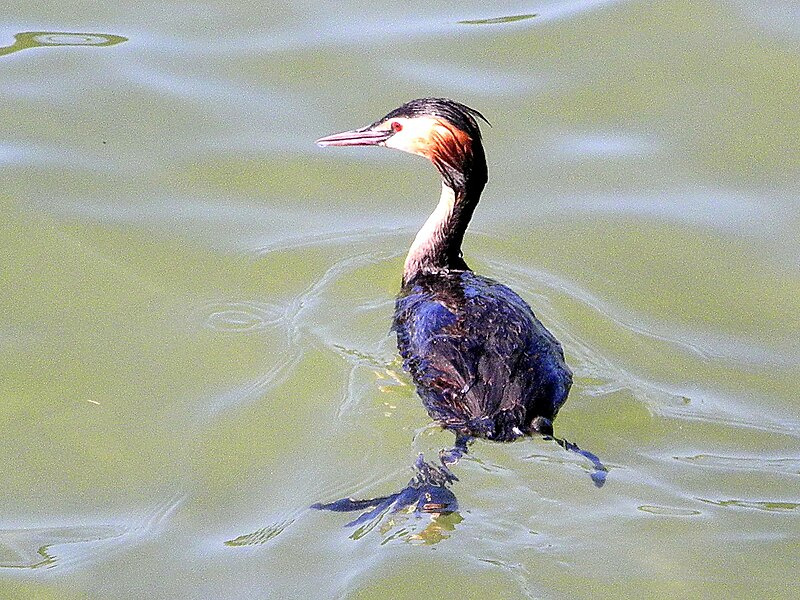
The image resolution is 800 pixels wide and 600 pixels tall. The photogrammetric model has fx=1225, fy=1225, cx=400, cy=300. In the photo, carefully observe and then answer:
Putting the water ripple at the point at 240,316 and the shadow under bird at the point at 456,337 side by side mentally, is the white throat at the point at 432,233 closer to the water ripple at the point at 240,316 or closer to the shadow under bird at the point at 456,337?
the shadow under bird at the point at 456,337

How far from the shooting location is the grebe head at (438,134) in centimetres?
588

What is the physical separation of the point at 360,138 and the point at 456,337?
4.83 ft

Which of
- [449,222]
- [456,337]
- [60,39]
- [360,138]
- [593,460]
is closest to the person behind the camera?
[593,460]

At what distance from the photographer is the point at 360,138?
20.4 ft

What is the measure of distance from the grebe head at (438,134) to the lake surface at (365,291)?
2.10 ft

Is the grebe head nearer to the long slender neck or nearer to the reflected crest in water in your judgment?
the long slender neck

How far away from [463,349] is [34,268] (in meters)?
2.31

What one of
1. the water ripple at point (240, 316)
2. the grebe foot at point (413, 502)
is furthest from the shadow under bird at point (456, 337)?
the water ripple at point (240, 316)

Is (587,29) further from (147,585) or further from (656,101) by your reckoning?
(147,585)

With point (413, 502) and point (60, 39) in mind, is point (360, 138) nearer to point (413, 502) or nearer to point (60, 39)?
point (413, 502)

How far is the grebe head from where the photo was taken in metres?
5.88

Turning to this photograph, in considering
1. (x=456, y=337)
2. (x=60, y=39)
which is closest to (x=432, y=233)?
(x=456, y=337)

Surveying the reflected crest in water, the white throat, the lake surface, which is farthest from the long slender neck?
the reflected crest in water

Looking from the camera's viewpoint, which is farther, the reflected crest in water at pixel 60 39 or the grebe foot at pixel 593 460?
the reflected crest in water at pixel 60 39
